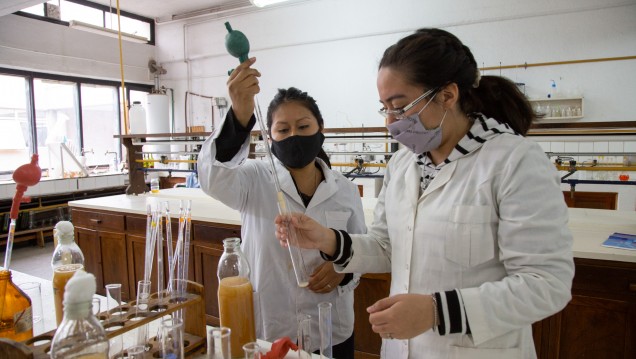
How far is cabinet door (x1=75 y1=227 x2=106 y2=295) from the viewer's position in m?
3.52

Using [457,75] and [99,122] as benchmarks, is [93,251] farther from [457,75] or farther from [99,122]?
[99,122]

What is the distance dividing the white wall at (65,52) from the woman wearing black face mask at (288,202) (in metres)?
6.38

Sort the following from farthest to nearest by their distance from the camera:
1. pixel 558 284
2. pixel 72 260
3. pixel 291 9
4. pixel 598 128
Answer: pixel 291 9
pixel 598 128
pixel 72 260
pixel 558 284

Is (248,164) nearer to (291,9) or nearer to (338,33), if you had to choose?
(338,33)

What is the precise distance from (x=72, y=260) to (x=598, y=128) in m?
2.45

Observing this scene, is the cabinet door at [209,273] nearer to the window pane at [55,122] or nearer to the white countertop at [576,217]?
the white countertop at [576,217]

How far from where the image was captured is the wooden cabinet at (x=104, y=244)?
3.36 metres

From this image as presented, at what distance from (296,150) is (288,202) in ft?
0.65

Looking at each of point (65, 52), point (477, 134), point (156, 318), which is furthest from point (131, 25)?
point (477, 134)

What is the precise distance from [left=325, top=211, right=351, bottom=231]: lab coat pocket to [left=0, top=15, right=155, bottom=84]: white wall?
662 centimetres

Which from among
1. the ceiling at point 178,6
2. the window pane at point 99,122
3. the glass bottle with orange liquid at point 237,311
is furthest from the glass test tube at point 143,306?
the window pane at point 99,122

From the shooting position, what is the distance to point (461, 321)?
0.84 metres

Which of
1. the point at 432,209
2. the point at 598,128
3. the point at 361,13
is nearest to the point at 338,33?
the point at 361,13

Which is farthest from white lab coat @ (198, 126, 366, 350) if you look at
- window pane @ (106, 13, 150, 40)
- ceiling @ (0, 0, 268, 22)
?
window pane @ (106, 13, 150, 40)
